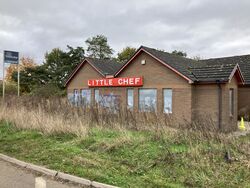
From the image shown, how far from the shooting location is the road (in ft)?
18.7

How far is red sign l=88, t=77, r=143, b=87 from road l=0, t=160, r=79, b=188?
1460cm

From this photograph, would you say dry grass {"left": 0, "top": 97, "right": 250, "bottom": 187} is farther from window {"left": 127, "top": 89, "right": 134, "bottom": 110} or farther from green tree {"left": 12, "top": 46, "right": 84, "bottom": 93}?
green tree {"left": 12, "top": 46, "right": 84, "bottom": 93}

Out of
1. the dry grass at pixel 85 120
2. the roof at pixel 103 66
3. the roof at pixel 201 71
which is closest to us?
the dry grass at pixel 85 120

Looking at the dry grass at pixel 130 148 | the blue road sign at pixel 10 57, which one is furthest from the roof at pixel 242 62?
the blue road sign at pixel 10 57

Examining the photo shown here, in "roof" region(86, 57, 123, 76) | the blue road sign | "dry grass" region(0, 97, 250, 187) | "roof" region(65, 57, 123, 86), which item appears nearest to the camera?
"dry grass" region(0, 97, 250, 187)

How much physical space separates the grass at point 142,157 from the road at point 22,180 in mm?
532

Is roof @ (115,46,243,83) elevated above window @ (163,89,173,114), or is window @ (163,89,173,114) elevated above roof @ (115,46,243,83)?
roof @ (115,46,243,83)

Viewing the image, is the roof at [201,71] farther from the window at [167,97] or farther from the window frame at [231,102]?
the window frame at [231,102]

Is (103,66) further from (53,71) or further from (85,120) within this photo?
(53,71)

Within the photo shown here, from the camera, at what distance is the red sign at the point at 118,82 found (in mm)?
20828

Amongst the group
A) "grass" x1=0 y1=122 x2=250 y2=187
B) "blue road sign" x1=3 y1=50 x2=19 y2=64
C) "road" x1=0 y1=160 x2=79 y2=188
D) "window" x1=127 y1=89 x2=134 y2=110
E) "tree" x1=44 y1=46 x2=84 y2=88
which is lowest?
"road" x1=0 y1=160 x2=79 y2=188

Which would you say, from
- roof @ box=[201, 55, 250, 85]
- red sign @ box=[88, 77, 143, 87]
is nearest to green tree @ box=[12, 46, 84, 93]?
red sign @ box=[88, 77, 143, 87]

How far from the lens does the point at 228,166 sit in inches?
249

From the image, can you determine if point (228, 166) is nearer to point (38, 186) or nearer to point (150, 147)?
point (150, 147)
